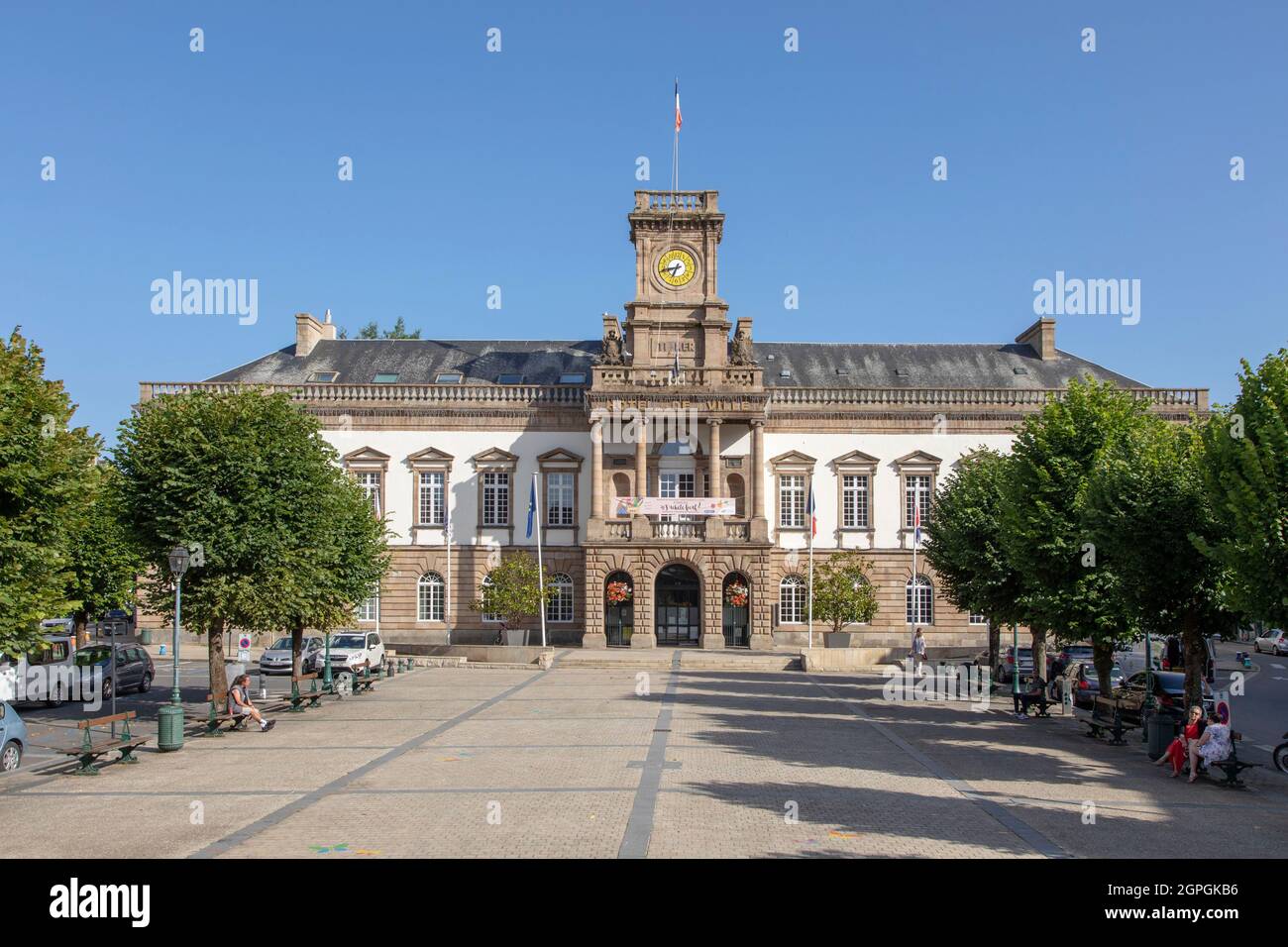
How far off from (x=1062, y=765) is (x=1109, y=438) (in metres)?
9.69

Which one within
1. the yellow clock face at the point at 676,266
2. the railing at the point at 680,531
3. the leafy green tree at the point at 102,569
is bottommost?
the leafy green tree at the point at 102,569

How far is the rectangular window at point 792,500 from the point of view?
178ft

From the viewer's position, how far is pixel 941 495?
1679 inches

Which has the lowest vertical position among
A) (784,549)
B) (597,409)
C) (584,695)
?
(584,695)

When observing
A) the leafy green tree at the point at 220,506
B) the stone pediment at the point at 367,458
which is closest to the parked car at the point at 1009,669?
the leafy green tree at the point at 220,506

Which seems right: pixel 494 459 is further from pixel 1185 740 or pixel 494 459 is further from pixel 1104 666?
pixel 1185 740

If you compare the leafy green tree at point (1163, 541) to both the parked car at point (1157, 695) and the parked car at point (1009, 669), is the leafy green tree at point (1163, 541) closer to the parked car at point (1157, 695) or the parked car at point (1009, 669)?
the parked car at point (1157, 695)

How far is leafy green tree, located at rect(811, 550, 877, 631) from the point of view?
165ft

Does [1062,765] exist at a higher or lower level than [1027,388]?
lower

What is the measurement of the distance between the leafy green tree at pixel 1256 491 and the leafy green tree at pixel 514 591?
117 feet

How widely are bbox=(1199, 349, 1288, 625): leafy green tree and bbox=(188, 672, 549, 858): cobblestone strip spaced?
48.5ft

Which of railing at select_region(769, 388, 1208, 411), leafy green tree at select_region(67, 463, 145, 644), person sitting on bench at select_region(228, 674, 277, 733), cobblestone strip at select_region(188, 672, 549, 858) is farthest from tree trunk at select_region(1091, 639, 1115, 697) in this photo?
railing at select_region(769, 388, 1208, 411)
